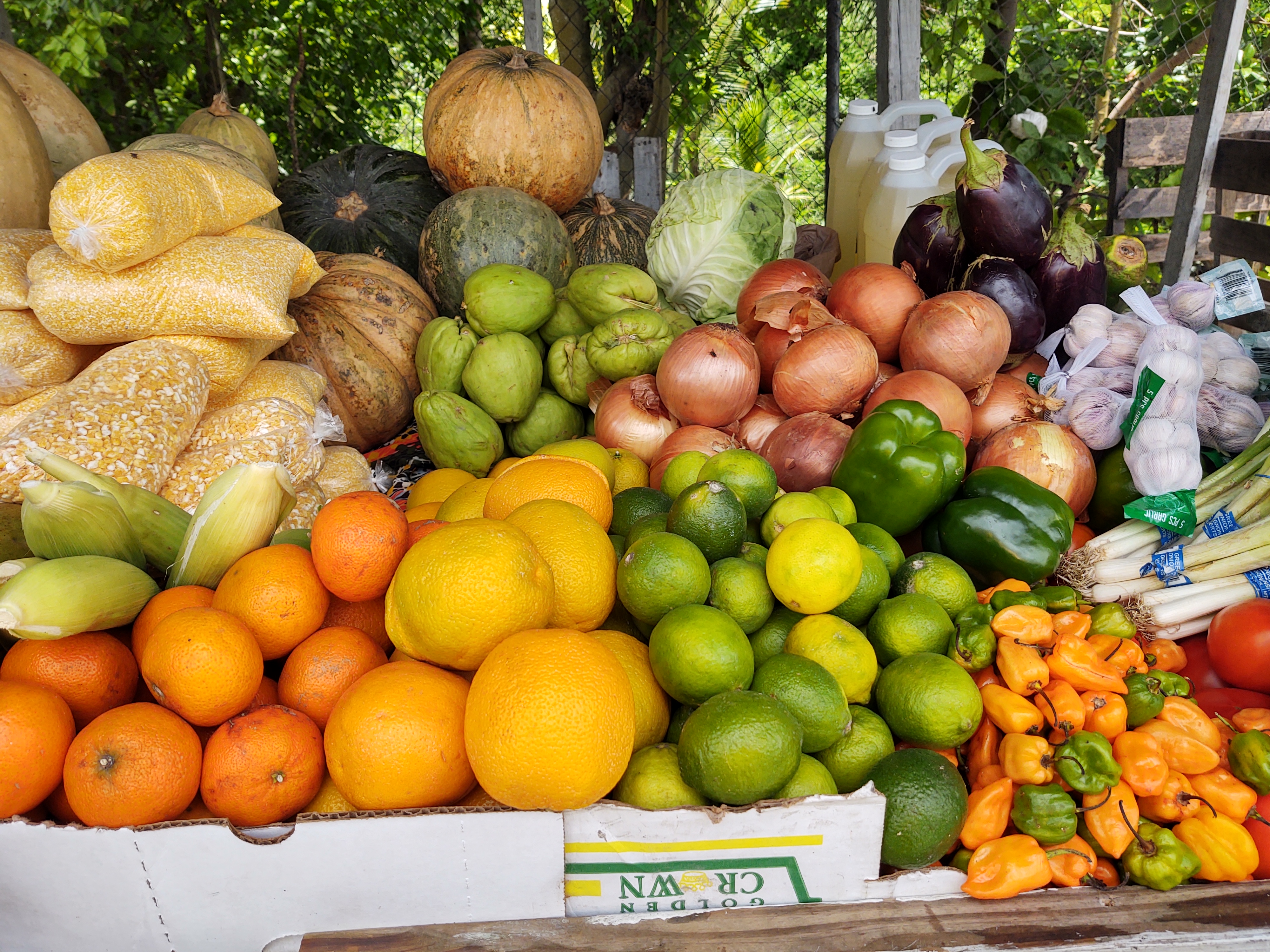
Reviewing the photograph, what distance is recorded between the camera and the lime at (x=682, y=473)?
1.82 meters

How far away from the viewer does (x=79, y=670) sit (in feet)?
4.13

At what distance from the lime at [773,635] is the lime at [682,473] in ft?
1.37

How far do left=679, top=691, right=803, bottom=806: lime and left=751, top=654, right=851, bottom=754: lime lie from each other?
0.21 ft

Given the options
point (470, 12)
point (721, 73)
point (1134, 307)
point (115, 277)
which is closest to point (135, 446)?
point (115, 277)

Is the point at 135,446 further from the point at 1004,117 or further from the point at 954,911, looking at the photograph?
the point at 1004,117

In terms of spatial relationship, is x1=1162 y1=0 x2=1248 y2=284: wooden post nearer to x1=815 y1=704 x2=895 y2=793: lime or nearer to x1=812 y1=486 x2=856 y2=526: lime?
x1=812 y1=486 x2=856 y2=526: lime

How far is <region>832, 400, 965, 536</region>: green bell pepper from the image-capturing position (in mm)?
1748

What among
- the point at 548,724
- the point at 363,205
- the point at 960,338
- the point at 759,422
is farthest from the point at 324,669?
the point at 363,205

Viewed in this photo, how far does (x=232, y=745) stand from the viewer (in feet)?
3.82

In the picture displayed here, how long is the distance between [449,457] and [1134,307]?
1992 mm

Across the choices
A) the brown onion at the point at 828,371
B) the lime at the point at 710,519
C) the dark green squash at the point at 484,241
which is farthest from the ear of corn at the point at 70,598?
the dark green squash at the point at 484,241

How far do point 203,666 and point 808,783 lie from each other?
37.0 inches

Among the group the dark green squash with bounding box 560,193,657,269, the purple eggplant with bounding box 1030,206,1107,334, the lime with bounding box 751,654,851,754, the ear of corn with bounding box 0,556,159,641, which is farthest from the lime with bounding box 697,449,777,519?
the dark green squash with bounding box 560,193,657,269

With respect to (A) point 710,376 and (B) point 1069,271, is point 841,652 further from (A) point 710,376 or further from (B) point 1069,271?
(B) point 1069,271
